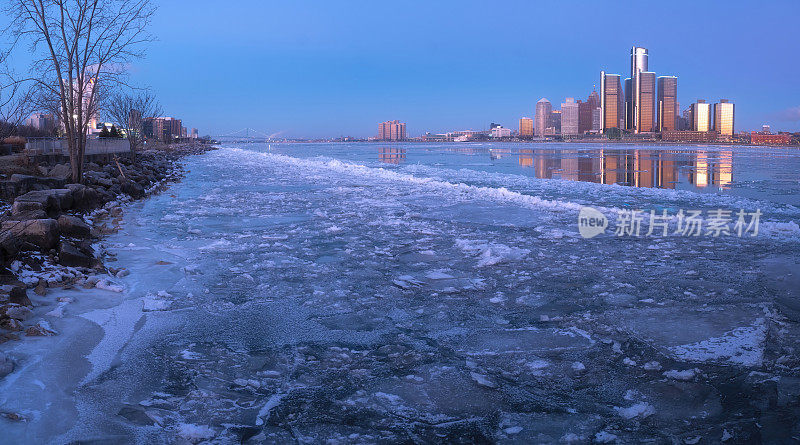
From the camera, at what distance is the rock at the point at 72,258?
22.3 ft

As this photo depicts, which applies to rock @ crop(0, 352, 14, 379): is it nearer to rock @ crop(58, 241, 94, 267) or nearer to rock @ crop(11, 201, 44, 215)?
rock @ crop(58, 241, 94, 267)

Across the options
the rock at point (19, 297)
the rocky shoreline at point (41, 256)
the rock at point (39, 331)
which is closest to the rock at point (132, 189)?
the rocky shoreline at point (41, 256)

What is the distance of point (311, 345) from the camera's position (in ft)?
14.9

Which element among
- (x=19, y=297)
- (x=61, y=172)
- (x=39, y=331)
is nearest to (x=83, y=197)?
(x=61, y=172)

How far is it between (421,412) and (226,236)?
725 cm

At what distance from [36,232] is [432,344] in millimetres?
5528

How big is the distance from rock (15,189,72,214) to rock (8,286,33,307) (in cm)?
498

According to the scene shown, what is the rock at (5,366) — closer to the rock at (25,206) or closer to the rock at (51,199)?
the rock at (25,206)

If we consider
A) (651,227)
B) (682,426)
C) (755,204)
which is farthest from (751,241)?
(682,426)

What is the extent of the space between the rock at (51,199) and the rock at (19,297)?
4.98 meters

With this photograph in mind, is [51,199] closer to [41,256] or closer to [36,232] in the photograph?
[36,232]

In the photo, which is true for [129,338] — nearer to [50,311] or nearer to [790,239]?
[50,311]

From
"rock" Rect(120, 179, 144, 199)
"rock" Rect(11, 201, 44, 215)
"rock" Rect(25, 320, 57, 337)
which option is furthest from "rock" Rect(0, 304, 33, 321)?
"rock" Rect(120, 179, 144, 199)

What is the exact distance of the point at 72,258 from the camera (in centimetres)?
682
